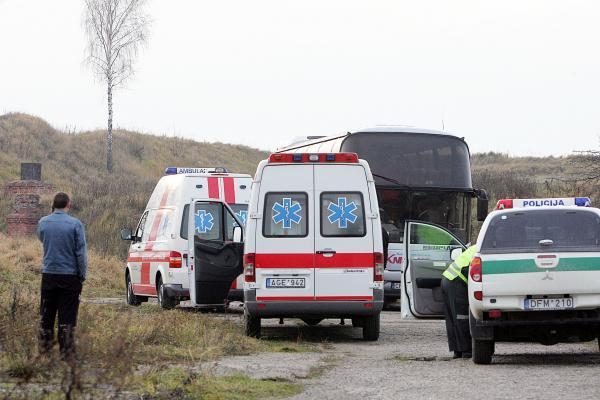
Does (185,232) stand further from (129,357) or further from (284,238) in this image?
(129,357)

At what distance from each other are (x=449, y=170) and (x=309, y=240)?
7.65m

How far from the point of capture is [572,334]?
1345cm

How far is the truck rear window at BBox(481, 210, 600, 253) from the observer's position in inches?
520

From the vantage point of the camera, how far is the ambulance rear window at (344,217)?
54.3 feet

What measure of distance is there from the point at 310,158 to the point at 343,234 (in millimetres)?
1122

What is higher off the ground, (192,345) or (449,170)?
(449,170)

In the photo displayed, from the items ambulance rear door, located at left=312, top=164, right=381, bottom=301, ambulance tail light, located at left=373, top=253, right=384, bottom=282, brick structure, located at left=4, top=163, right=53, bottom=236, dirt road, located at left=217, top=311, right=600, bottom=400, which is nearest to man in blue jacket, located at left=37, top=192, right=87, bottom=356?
dirt road, located at left=217, top=311, right=600, bottom=400

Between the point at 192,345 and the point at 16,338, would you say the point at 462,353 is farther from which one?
the point at 16,338

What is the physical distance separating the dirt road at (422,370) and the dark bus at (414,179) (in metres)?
5.91

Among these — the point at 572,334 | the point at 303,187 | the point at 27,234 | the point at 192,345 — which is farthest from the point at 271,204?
the point at 27,234

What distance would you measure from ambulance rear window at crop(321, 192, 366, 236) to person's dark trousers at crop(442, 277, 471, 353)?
238 centimetres

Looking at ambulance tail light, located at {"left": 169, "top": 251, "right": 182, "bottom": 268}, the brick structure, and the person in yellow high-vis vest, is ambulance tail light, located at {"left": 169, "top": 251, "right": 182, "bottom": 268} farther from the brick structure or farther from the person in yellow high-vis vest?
the brick structure

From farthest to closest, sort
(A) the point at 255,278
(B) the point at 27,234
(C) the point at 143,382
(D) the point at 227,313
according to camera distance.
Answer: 1. (B) the point at 27,234
2. (D) the point at 227,313
3. (A) the point at 255,278
4. (C) the point at 143,382

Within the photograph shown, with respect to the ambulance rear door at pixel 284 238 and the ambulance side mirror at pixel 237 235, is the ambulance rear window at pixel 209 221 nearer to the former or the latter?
the ambulance side mirror at pixel 237 235
